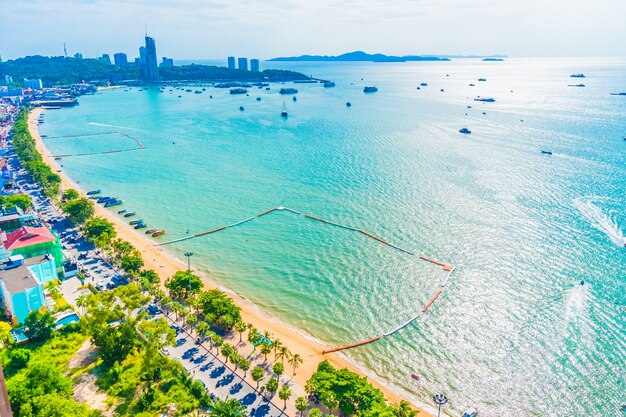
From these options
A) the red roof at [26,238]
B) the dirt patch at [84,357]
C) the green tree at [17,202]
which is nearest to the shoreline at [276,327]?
the green tree at [17,202]

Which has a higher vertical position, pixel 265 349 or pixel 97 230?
pixel 97 230

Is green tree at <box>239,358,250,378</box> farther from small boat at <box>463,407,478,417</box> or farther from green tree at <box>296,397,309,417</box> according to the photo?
small boat at <box>463,407,478,417</box>

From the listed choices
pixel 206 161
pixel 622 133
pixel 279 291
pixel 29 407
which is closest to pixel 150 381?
pixel 29 407

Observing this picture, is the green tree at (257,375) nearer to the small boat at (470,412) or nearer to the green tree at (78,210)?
the small boat at (470,412)

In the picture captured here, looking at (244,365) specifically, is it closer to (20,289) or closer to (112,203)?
(20,289)

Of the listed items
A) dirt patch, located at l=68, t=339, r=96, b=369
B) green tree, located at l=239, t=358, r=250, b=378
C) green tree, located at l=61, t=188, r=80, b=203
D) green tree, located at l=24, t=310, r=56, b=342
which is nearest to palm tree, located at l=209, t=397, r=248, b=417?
green tree, located at l=239, t=358, r=250, b=378

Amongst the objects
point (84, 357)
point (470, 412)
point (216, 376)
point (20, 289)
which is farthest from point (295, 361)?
point (20, 289)
